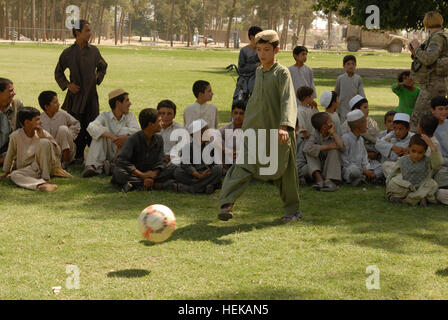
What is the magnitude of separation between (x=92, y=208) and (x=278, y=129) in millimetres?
2312

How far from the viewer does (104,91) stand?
63.3ft

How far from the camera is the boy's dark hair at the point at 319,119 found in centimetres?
798

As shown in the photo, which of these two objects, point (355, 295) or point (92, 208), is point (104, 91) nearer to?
point (92, 208)

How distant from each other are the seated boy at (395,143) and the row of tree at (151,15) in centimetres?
6000

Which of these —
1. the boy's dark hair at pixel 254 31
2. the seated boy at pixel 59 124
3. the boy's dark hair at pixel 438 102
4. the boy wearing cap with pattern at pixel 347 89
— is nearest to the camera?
the boy's dark hair at pixel 438 102

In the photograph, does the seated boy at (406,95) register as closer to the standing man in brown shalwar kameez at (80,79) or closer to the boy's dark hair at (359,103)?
the boy's dark hair at (359,103)

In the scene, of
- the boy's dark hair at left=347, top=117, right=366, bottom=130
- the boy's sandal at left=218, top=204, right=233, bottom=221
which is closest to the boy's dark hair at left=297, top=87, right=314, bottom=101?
the boy's dark hair at left=347, top=117, right=366, bottom=130

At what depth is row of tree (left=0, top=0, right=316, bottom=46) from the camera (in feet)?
242

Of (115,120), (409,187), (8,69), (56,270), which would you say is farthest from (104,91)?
(56,270)

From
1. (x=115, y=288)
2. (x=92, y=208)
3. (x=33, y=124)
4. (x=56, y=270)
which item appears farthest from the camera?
(x=33, y=124)

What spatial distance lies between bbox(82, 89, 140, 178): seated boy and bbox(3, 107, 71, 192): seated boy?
0.57 meters

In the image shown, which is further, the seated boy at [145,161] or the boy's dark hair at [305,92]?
the boy's dark hair at [305,92]

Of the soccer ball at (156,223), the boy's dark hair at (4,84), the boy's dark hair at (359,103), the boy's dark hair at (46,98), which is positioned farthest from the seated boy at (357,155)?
the boy's dark hair at (4,84)
